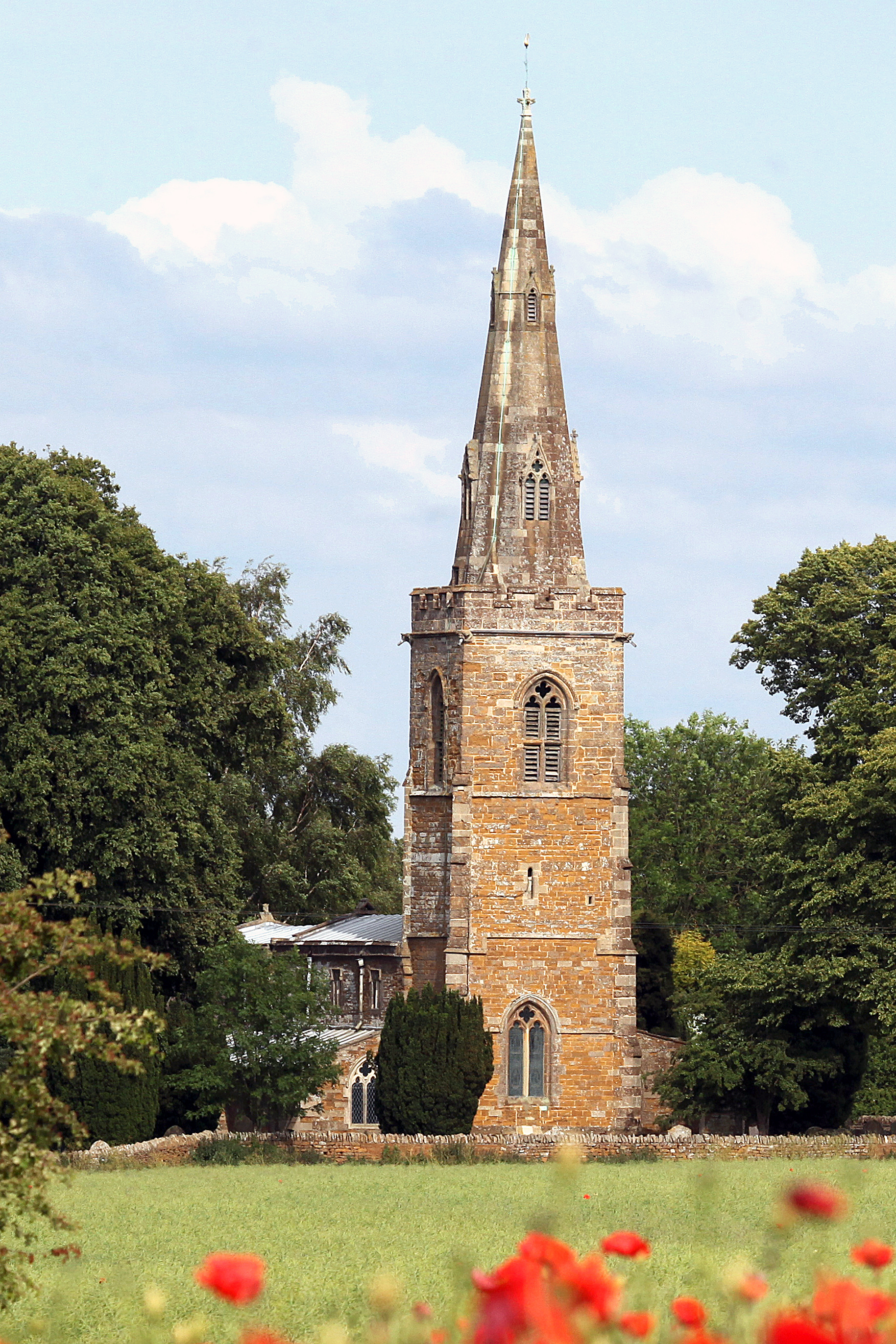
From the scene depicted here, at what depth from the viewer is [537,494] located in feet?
179

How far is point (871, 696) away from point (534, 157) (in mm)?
18637

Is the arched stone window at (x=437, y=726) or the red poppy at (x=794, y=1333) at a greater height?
the arched stone window at (x=437, y=726)

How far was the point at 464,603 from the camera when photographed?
51.8 meters

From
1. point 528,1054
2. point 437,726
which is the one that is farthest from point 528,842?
point 528,1054

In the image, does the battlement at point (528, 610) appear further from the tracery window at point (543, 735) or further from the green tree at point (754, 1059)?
the green tree at point (754, 1059)

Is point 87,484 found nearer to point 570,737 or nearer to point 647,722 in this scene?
point 570,737

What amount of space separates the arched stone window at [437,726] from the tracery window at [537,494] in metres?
5.31

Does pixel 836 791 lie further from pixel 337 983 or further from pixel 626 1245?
pixel 626 1245

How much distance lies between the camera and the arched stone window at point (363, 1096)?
2019 inches

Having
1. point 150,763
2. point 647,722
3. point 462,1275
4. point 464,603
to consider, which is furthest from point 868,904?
point 462,1275

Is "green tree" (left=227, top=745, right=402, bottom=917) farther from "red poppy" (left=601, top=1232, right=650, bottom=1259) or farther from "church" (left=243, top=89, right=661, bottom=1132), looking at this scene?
"red poppy" (left=601, top=1232, right=650, bottom=1259)

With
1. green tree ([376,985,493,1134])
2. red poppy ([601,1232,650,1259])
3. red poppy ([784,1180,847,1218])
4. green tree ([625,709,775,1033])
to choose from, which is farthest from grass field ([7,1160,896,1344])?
green tree ([625,709,775,1033])

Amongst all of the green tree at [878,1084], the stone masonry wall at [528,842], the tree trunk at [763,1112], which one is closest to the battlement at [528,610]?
the stone masonry wall at [528,842]

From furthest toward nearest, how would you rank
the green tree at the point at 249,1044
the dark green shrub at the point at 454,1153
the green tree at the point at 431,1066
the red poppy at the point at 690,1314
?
the green tree at the point at 431,1066
the green tree at the point at 249,1044
the dark green shrub at the point at 454,1153
the red poppy at the point at 690,1314
